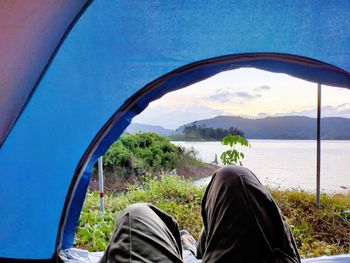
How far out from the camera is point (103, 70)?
1.50 meters

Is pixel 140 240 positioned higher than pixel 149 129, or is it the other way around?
pixel 149 129

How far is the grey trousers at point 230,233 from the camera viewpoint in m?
0.80

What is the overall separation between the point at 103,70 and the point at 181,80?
0.40 m

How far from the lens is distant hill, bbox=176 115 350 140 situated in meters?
2.65

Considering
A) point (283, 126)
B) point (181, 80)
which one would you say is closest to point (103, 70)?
point (181, 80)

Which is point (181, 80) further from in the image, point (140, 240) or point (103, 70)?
point (140, 240)

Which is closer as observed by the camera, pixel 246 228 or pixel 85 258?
pixel 246 228

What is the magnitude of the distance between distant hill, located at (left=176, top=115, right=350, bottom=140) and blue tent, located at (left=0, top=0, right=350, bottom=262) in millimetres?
1182

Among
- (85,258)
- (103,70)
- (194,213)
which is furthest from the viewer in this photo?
(194,213)

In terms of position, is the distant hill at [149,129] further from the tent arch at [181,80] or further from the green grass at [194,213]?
the tent arch at [181,80]

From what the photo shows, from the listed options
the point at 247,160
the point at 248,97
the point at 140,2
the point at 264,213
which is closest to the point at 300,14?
the point at 140,2

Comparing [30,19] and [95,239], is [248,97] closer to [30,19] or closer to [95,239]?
[95,239]

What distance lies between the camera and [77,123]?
5.07 ft

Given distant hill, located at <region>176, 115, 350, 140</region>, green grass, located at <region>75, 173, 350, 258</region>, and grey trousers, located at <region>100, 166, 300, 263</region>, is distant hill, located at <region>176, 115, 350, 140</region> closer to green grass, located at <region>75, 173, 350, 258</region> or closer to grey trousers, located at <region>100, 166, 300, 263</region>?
green grass, located at <region>75, 173, 350, 258</region>
